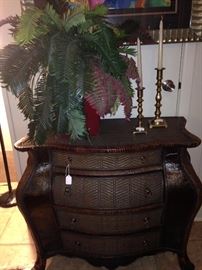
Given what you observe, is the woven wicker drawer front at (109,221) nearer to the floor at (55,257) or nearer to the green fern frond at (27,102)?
the floor at (55,257)

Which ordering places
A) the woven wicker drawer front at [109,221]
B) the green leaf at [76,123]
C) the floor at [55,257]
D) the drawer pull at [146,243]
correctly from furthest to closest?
the floor at [55,257]
the drawer pull at [146,243]
the woven wicker drawer front at [109,221]
the green leaf at [76,123]

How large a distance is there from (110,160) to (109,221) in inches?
12.8

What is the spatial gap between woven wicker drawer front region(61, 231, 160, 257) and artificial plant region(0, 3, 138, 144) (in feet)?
2.10

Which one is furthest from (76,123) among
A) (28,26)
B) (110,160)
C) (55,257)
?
(55,257)

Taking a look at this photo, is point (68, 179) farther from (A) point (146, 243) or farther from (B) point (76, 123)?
(A) point (146, 243)

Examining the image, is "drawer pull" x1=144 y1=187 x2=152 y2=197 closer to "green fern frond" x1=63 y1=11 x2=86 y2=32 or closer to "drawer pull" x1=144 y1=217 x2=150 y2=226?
"drawer pull" x1=144 y1=217 x2=150 y2=226

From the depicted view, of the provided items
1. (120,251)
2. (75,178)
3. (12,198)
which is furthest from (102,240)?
(12,198)

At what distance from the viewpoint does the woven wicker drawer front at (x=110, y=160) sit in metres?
1.23

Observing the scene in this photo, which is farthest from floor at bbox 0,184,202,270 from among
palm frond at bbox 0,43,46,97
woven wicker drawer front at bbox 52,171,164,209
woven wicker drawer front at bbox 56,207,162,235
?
palm frond at bbox 0,43,46,97

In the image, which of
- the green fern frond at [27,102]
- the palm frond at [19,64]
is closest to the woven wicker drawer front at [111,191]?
the green fern frond at [27,102]

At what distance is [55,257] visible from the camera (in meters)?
1.74

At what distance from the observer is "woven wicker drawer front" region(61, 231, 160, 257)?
142 cm

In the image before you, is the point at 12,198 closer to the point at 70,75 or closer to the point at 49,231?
the point at 49,231

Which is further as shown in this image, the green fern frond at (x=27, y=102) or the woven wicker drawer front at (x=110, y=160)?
the woven wicker drawer front at (x=110, y=160)
